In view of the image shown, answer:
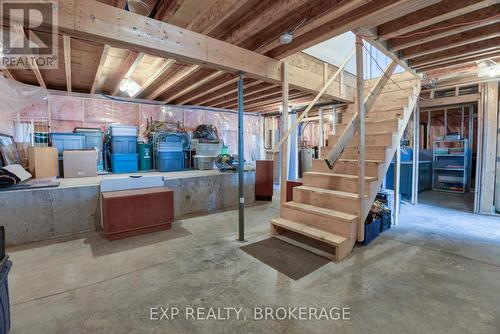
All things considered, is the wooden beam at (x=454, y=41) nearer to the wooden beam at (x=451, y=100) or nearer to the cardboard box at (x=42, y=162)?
the wooden beam at (x=451, y=100)

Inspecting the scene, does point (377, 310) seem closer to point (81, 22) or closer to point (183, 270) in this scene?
point (183, 270)

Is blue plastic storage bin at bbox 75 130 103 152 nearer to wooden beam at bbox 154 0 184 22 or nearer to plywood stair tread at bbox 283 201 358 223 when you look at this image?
wooden beam at bbox 154 0 184 22

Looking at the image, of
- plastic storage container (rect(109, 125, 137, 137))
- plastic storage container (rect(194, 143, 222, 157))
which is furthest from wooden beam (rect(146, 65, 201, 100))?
plastic storage container (rect(194, 143, 222, 157))

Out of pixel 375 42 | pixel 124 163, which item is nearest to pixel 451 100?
pixel 375 42

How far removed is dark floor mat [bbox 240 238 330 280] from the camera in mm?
2414

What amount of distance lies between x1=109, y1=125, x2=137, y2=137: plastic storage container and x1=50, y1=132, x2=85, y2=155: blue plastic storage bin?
62 cm

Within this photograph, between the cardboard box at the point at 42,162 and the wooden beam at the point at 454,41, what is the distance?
19.9 feet

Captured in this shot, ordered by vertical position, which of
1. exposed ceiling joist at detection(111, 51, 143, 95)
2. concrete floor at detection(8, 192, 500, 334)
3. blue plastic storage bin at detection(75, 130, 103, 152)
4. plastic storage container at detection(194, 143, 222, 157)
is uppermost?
exposed ceiling joist at detection(111, 51, 143, 95)

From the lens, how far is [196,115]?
718 cm

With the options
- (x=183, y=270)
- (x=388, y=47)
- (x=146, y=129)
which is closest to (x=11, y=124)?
(x=146, y=129)

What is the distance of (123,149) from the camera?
526 cm

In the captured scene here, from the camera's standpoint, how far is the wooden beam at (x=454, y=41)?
2699 mm

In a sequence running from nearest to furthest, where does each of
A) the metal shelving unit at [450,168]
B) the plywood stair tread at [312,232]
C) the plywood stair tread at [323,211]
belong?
1. the plywood stair tread at [312,232]
2. the plywood stair tread at [323,211]
3. the metal shelving unit at [450,168]

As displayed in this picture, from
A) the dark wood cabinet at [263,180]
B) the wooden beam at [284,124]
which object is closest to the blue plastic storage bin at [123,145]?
the dark wood cabinet at [263,180]
